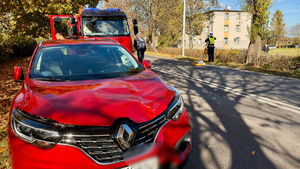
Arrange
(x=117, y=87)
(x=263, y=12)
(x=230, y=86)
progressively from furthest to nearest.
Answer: (x=263, y=12) < (x=230, y=86) < (x=117, y=87)

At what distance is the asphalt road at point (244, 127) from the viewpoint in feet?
9.73

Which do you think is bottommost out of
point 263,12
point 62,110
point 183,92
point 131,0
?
point 183,92

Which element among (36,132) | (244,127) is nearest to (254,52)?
(244,127)

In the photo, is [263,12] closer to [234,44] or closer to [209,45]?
[209,45]

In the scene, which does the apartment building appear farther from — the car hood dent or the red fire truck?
the car hood dent

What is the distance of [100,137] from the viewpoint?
172 cm

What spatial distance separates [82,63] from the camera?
3184 mm

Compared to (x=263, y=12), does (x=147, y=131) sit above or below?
below

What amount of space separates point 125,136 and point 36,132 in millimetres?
723

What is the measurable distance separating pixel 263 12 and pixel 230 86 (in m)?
10.3

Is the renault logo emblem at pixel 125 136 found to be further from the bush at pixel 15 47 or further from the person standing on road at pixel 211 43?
the bush at pixel 15 47

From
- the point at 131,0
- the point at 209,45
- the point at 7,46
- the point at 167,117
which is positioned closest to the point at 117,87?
the point at 167,117

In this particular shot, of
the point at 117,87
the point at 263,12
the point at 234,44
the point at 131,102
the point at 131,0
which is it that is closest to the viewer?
the point at 131,102

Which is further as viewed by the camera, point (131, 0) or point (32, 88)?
point (131, 0)
